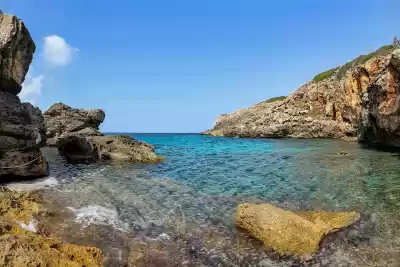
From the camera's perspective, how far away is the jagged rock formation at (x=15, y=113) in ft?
58.2

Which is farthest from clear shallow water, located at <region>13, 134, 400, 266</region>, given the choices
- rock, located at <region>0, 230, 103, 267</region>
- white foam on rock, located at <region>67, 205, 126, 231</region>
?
rock, located at <region>0, 230, 103, 267</region>

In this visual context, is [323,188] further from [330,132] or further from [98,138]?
[330,132]

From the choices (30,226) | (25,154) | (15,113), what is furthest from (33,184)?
(30,226)

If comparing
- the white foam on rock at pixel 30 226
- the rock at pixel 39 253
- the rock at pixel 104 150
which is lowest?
the white foam on rock at pixel 30 226

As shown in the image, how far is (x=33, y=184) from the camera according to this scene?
17.9m

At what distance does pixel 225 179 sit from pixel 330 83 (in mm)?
71403

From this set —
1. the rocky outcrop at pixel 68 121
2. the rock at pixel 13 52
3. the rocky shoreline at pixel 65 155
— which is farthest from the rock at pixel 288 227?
the rocky outcrop at pixel 68 121

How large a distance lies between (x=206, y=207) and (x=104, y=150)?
19.8 metres

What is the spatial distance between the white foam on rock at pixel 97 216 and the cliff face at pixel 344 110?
3038 cm

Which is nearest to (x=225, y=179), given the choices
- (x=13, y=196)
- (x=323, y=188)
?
(x=323, y=188)

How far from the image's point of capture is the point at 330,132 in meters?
73.4

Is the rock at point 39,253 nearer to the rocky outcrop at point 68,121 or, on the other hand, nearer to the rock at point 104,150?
the rock at point 104,150

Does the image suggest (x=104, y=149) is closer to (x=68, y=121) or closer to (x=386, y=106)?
(x=68, y=121)

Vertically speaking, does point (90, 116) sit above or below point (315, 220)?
above
